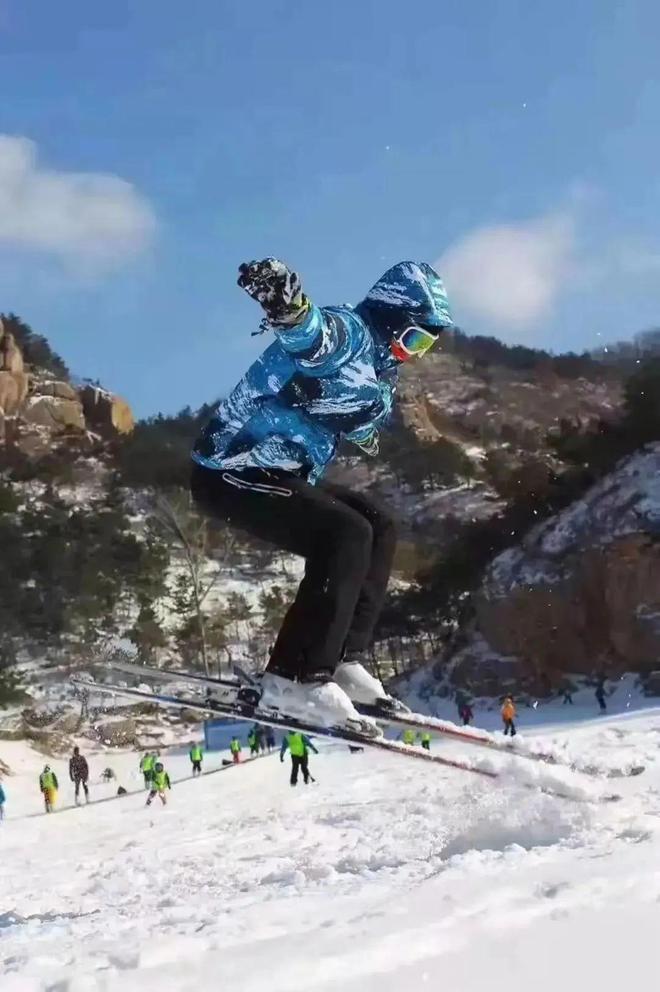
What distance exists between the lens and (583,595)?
2752 centimetres

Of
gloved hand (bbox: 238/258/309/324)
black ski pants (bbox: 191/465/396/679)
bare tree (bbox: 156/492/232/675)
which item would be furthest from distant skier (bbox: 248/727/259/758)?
gloved hand (bbox: 238/258/309/324)

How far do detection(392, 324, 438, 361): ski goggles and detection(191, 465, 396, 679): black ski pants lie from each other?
59 centimetres

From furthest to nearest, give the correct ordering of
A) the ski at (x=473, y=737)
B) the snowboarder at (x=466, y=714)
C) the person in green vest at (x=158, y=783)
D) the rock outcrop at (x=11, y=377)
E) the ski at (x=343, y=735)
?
the rock outcrop at (x=11, y=377) → the snowboarder at (x=466, y=714) → the person in green vest at (x=158, y=783) → the ski at (x=473, y=737) → the ski at (x=343, y=735)

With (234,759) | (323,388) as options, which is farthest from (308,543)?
(234,759)

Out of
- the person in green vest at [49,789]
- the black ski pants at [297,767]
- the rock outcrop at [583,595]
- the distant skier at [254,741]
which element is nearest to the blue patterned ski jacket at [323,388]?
the black ski pants at [297,767]

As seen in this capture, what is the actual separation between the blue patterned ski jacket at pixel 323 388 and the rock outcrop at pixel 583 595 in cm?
2444

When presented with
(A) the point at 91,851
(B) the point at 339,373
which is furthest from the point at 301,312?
(A) the point at 91,851

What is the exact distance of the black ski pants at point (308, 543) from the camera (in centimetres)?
285

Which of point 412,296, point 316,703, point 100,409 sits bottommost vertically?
point 316,703

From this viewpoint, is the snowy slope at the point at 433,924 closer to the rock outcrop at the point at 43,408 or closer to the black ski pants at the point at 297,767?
the black ski pants at the point at 297,767

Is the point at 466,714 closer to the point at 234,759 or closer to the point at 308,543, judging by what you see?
the point at 234,759

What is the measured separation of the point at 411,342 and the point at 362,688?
1.36 m

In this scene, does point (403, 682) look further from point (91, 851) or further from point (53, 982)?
point (53, 982)

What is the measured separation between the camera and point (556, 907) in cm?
135
